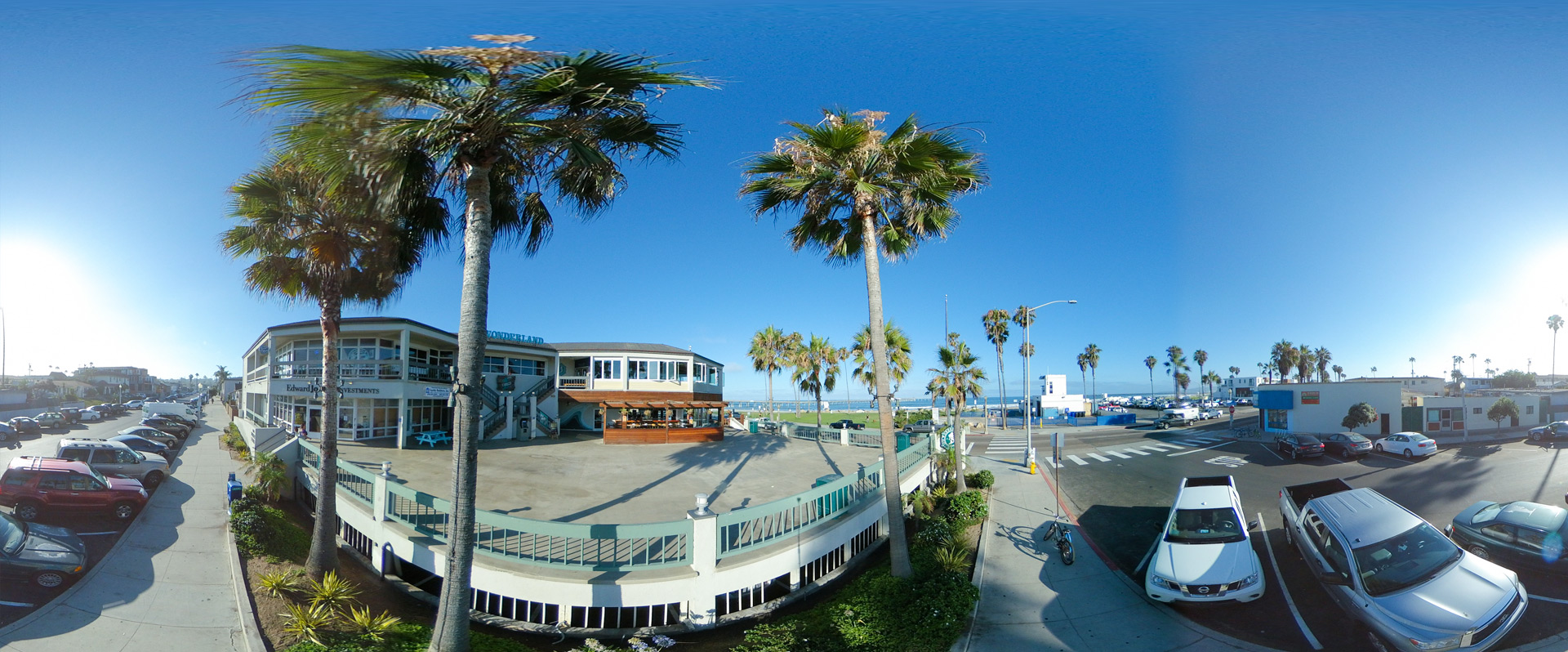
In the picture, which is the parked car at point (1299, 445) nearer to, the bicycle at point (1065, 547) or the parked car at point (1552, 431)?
the parked car at point (1552, 431)

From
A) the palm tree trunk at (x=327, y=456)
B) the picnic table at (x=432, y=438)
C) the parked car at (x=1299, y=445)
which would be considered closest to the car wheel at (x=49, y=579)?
the palm tree trunk at (x=327, y=456)

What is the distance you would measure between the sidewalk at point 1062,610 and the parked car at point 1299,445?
2.75 metres

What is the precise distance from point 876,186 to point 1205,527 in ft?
20.7

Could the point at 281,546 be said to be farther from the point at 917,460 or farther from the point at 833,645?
the point at 917,460

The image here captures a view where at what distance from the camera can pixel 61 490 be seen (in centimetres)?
741

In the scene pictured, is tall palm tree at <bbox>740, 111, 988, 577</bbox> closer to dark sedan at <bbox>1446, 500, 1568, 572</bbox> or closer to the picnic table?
dark sedan at <bbox>1446, 500, 1568, 572</bbox>

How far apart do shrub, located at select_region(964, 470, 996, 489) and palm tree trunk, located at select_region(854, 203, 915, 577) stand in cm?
647

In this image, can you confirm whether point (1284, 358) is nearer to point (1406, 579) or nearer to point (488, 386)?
point (1406, 579)

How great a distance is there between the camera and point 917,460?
12312 millimetres

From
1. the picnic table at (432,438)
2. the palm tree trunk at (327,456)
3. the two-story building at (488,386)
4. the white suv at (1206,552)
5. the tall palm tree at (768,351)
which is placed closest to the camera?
the white suv at (1206,552)

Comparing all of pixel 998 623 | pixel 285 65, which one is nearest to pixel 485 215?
pixel 285 65

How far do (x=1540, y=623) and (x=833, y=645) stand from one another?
6.17 metres

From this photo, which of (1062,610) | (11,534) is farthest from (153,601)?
(1062,610)

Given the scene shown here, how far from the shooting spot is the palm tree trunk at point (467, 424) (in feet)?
15.1
